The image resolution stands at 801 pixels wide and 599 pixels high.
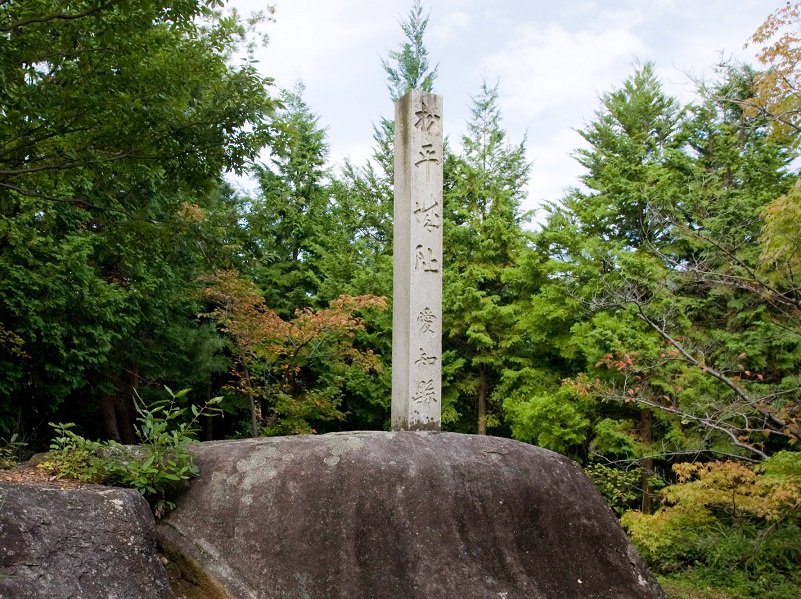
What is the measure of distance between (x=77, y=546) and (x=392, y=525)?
1.78 meters

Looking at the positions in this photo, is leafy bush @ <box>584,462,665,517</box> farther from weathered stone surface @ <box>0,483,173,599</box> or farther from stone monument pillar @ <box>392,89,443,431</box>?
weathered stone surface @ <box>0,483,173,599</box>

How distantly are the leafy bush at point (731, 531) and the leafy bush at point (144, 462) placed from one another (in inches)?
233

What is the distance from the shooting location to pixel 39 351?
10.4 metres

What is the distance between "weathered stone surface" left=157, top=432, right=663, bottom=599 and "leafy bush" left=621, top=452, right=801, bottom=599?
3.61 m

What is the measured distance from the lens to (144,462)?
13.3 ft

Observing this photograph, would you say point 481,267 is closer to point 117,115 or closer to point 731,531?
point 731,531

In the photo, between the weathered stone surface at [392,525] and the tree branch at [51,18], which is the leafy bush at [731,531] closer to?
the weathered stone surface at [392,525]

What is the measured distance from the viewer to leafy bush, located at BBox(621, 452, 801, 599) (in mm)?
7645

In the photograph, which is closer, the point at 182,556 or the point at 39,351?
the point at 182,556

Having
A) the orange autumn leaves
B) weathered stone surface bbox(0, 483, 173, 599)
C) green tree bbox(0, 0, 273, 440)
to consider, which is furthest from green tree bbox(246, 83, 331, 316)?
weathered stone surface bbox(0, 483, 173, 599)

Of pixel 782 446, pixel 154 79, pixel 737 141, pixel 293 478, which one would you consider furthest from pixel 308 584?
pixel 737 141

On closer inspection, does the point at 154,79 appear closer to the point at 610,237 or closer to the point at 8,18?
the point at 8,18

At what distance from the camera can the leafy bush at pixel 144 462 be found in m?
3.99

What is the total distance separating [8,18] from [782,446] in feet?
37.6
